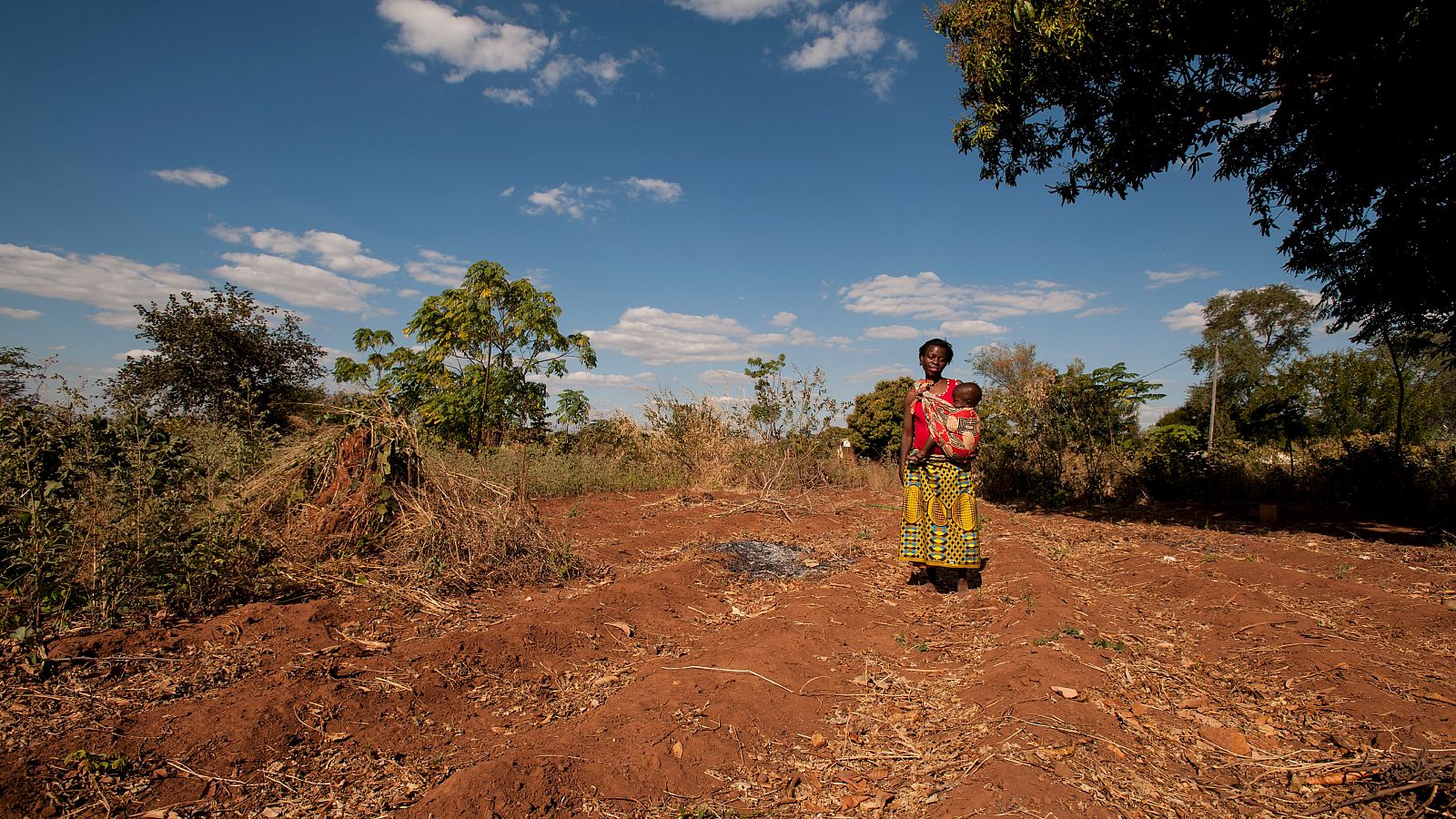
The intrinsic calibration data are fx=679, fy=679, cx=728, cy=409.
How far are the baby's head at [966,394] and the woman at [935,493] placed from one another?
8 cm

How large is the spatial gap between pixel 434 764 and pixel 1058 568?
5.13m

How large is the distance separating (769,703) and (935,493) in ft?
7.40

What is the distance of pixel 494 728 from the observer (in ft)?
10.4

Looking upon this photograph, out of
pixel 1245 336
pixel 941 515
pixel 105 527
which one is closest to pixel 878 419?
pixel 941 515

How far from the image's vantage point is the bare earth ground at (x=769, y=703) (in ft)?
8.05

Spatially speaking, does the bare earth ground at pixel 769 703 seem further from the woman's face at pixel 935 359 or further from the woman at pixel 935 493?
the woman's face at pixel 935 359

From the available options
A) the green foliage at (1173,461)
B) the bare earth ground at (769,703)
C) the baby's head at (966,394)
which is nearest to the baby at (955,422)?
the baby's head at (966,394)

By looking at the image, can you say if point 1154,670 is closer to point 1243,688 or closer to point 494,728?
point 1243,688

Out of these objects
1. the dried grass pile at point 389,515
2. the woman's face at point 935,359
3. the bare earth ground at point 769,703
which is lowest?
the bare earth ground at point 769,703

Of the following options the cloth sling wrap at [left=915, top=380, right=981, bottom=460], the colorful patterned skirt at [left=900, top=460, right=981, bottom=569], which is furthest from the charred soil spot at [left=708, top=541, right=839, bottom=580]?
the cloth sling wrap at [left=915, top=380, right=981, bottom=460]

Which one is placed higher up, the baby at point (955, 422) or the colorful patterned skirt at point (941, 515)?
the baby at point (955, 422)

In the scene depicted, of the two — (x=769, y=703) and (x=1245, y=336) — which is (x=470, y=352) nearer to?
(x=769, y=703)

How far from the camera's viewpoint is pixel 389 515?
5.24 meters

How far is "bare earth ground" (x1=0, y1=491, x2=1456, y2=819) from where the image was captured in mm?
2455
